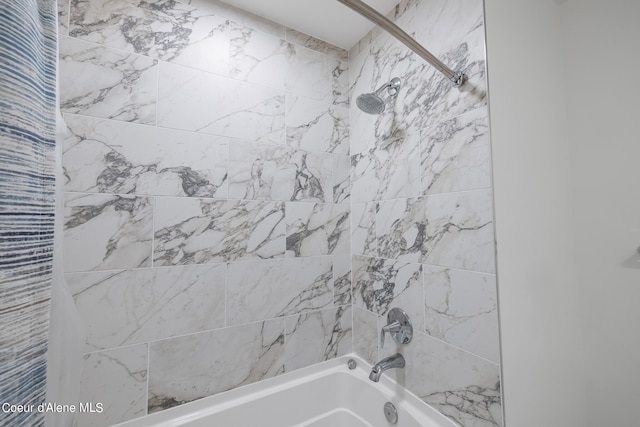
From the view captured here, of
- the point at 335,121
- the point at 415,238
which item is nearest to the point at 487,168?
the point at 415,238

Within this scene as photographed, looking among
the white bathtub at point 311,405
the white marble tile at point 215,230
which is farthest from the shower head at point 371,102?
the white bathtub at point 311,405

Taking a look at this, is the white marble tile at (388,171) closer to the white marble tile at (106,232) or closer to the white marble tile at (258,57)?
the white marble tile at (258,57)

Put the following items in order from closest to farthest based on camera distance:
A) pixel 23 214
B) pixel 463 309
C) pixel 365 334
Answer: pixel 23 214 → pixel 463 309 → pixel 365 334

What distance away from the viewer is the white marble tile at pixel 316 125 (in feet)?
4.32

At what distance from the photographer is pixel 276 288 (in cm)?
122

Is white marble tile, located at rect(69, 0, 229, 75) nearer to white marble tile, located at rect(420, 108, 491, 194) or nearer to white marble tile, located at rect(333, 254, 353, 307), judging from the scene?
white marble tile, located at rect(420, 108, 491, 194)

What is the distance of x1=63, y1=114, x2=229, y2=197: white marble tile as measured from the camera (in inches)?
35.7

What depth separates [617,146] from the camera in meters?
1.00

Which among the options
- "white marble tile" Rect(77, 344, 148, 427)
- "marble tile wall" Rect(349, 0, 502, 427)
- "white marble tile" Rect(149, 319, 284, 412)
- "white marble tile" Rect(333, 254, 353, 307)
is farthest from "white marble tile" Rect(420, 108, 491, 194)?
"white marble tile" Rect(77, 344, 148, 427)

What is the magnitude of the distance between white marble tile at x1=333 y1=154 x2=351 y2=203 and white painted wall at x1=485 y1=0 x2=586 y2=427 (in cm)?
76

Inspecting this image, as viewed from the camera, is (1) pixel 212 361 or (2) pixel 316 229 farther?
(2) pixel 316 229

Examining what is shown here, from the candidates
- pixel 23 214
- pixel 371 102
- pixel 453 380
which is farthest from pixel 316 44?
pixel 453 380

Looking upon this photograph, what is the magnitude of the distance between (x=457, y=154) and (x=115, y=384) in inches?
60.5

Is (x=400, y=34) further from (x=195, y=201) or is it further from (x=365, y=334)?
(x=365, y=334)
